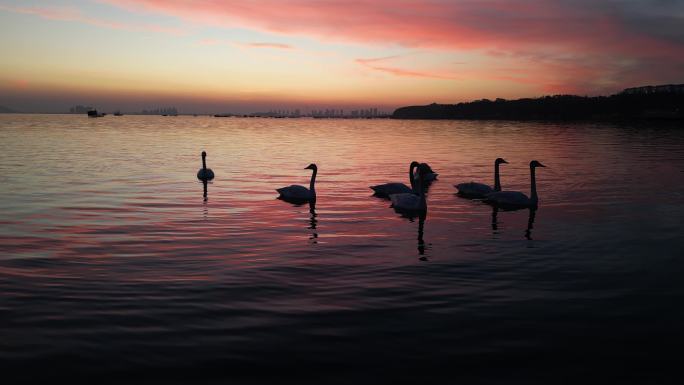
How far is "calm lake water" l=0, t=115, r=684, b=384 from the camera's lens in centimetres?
703

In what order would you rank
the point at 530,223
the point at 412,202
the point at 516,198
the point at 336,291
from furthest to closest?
1. the point at 516,198
2. the point at 412,202
3. the point at 530,223
4. the point at 336,291

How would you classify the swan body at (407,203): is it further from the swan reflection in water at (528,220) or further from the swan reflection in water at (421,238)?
the swan reflection in water at (528,220)

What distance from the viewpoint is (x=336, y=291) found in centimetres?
995

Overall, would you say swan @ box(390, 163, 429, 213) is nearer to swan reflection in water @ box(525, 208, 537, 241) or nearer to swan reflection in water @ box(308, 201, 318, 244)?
swan reflection in water @ box(308, 201, 318, 244)

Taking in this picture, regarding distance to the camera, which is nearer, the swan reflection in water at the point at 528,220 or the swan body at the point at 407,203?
the swan reflection in water at the point at 528,220

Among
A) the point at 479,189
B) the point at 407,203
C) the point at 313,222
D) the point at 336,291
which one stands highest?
the point at 479,189

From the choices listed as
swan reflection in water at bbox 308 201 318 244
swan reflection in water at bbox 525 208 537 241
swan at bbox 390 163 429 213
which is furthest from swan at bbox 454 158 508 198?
swan reflection in water at bbox 308 201 318 244

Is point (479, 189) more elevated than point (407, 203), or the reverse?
point (479, 189)

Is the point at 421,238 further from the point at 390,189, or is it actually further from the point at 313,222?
the point at 390,189

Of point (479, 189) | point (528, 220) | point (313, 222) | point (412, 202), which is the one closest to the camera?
point (313, 222)

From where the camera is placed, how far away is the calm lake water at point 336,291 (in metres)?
7.03

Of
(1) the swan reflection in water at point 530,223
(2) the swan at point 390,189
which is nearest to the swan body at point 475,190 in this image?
(2) the swan at point 390,189

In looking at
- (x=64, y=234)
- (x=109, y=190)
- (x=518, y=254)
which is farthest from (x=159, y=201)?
(x=518, y=254)

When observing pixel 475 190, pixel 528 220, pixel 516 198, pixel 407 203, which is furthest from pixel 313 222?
pixel 475 190
